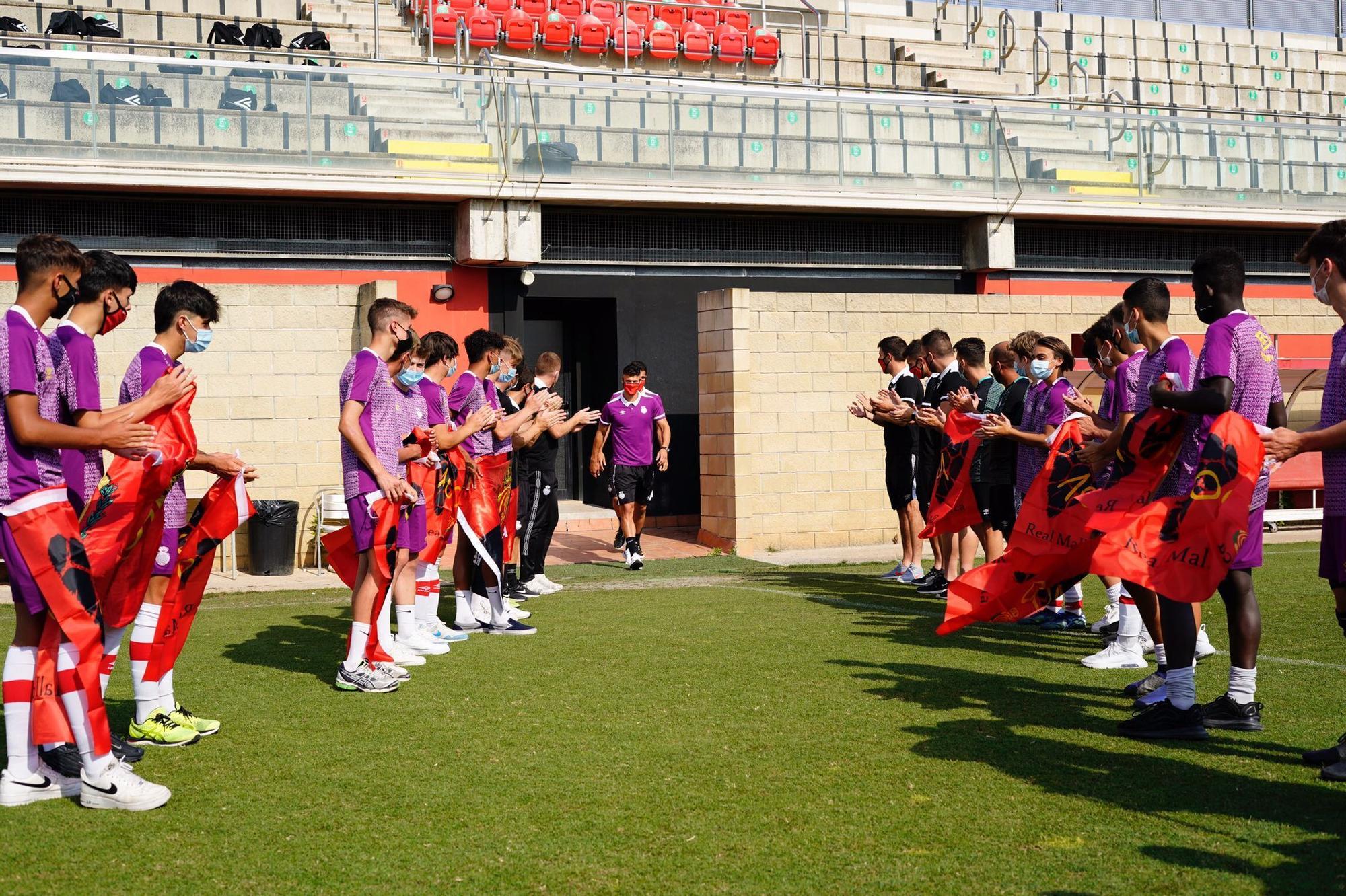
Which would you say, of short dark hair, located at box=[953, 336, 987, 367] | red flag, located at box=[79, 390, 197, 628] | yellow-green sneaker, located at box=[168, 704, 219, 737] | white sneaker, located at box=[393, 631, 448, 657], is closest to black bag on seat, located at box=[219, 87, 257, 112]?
white sneaker, located at box=[393, 631, 448, 657]

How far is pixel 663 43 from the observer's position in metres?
26.4

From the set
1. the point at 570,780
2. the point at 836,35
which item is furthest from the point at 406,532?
the point at 836,35

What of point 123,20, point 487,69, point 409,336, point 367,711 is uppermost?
point 123,20

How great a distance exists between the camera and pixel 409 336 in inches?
293

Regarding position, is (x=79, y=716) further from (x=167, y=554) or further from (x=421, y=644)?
(x=421, y=644)

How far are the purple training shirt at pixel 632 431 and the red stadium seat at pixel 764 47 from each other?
14.3m

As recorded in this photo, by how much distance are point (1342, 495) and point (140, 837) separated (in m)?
4.66

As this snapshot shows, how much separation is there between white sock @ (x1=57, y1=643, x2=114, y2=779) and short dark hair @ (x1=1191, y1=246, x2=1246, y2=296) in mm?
4911

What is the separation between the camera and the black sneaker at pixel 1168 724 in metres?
5.76

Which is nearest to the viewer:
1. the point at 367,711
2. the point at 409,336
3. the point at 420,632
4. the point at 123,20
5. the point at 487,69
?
the point at 367,711

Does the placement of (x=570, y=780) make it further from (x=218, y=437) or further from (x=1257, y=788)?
(x=218, y=437)

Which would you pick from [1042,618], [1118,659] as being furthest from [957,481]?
[1118,659]

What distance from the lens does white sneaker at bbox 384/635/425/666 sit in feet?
26.1

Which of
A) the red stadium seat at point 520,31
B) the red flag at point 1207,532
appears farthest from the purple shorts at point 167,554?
the red stadium seat at point 520,31
